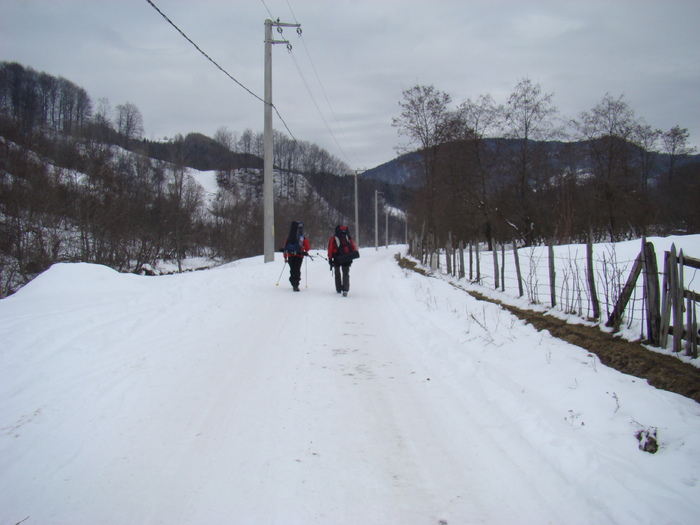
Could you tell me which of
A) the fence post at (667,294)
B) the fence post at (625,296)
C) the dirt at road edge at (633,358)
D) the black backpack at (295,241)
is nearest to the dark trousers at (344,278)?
the black backpack at (295,241)

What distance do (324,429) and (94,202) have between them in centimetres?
2888

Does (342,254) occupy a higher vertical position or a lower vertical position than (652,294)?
higher

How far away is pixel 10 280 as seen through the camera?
2091 cm

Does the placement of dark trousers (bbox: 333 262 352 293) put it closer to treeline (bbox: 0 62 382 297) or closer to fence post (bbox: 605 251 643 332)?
fence post (bbox: 605 251 643 332)

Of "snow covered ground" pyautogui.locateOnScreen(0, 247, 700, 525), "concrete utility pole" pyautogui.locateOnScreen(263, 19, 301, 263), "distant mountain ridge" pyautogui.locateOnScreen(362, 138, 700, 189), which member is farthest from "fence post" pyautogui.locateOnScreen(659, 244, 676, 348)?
"distant mountain ridge" pyautogui.locateOnScreen(362, 138, 700, 189)

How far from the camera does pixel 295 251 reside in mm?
11922

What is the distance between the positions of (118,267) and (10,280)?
7.99m

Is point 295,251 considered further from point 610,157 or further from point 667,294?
point 610,157

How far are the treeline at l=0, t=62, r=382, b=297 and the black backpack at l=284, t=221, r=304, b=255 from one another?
55.8 ft

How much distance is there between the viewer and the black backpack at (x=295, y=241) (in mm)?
11905

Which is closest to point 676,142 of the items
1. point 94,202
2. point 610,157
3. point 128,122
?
point 610,157

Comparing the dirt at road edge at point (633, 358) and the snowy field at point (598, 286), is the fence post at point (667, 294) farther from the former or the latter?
the dirt at road edge at point (633, 358)

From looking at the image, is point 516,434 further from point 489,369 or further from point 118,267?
point 118,267

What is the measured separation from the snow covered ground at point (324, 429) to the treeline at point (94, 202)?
1935cm
